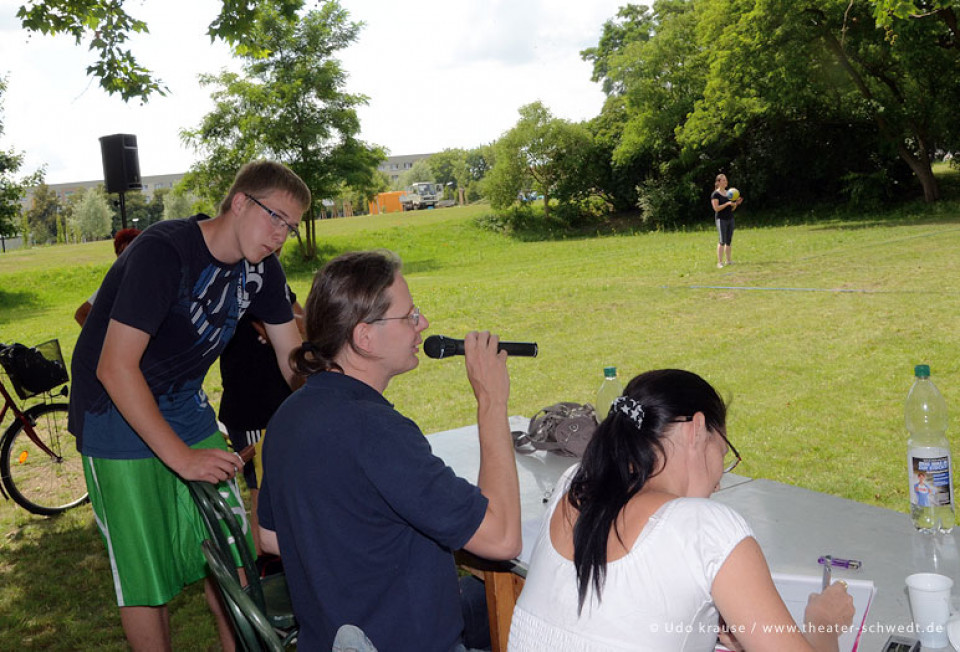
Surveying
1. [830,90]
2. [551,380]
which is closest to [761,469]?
[551,380]

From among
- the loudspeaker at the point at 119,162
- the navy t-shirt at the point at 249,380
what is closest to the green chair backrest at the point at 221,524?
the navy t-shirt at the point at 249,380

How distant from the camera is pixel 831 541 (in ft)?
6.27

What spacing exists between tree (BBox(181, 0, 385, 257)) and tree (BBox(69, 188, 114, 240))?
54.3 m

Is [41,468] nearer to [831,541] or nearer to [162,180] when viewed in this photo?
[831,541]

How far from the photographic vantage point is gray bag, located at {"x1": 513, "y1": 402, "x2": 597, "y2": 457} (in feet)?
8.98

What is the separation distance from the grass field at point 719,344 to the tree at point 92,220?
190ft

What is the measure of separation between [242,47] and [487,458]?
270 inches

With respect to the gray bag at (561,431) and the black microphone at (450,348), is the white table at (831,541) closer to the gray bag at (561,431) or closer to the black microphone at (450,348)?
the gray bag at (561,431)

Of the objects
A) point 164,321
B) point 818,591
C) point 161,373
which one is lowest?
point 818,591

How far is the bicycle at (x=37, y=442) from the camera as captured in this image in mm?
5293

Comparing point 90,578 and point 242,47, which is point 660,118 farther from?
point 90,578

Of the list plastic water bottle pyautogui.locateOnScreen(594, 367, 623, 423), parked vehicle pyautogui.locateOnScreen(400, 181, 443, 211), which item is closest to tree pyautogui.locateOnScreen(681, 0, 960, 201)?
plastic water bottle pyautogui.locateOnScreen(594, 367, 623, 423)

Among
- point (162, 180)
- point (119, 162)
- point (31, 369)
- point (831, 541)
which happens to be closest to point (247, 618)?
point (831, 541)

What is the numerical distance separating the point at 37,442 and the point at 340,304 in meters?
4.84
